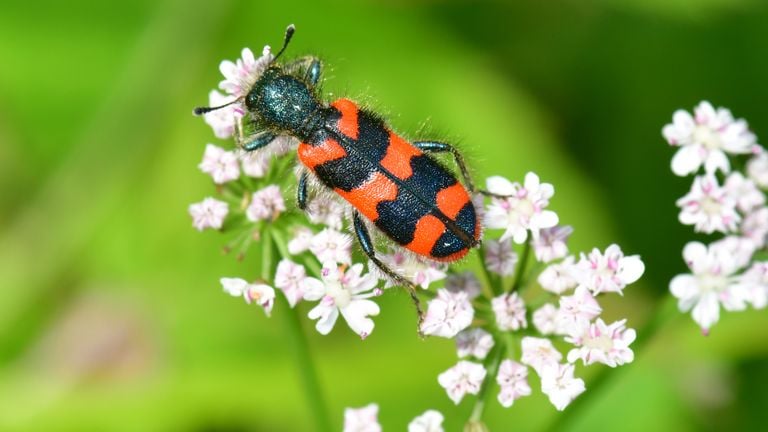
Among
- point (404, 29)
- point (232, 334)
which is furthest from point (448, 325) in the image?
point (404, 29)

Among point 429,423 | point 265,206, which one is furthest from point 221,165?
point 429,423

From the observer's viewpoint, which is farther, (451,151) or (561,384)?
(451,151)

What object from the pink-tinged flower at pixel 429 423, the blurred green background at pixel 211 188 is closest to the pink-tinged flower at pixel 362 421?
the pink-tinged flower at pixel 429 423

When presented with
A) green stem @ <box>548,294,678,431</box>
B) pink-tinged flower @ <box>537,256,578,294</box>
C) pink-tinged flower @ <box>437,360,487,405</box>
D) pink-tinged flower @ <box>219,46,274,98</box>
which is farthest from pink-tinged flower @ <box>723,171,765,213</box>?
pink-tinged flower @ <box>219,46,274,98</box>

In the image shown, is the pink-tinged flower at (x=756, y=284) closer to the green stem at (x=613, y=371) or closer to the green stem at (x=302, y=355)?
the green stem at (x=613, y=371)

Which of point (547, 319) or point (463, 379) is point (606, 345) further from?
point (463, 379)

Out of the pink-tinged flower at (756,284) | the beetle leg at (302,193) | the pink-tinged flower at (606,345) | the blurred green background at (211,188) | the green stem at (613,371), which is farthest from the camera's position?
the blurred green background at (211,188)

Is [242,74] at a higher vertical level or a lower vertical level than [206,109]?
higher

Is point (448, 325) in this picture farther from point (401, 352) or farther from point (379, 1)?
point (379, 1)
